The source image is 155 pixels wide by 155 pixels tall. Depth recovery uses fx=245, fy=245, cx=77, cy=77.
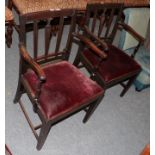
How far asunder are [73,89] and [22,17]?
25.2 inches

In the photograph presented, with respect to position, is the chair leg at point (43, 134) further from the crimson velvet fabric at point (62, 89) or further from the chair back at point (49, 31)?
the chair back at point (49, 31)

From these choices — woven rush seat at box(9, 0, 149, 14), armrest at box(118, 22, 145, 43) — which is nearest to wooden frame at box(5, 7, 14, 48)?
woven rush seat at box(9, 0, 149, 14)

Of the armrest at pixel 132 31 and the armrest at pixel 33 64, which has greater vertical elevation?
the armrest at pixel 132 31

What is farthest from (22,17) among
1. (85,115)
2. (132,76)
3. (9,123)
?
(132,76)

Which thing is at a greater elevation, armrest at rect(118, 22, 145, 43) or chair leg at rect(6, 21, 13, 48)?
armrest at rect(118, 22, 145, 43)

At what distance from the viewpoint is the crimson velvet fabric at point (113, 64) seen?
2170mm

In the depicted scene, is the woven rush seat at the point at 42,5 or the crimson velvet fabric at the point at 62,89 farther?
the woven rush seat at the point at 42,5

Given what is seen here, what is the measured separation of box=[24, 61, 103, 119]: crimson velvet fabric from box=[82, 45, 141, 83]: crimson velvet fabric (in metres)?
0.24

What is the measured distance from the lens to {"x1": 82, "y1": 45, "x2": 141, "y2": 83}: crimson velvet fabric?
2.17 metres

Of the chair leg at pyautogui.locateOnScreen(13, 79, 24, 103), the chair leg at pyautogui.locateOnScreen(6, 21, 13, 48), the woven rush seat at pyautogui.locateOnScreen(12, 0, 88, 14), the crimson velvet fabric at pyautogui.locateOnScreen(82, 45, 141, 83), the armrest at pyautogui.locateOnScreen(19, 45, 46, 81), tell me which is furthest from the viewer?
the chair leg at pyautogui.locateOnScreen(6, 21, 13, 48)

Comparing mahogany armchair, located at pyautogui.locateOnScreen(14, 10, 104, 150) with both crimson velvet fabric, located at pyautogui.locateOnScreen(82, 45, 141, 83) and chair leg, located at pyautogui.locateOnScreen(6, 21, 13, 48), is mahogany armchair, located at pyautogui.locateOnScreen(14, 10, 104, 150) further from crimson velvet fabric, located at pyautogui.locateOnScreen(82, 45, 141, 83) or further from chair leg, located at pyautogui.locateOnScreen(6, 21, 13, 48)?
chair leg, located at pyautogui.locateOnScreen(6, 21, 13, 48)

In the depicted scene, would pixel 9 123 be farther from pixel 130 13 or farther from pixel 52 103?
pixel 130 13

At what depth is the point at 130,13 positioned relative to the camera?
2.43m

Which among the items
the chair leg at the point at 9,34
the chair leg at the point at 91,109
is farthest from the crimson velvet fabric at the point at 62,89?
the chair leg at the point at 9,34
